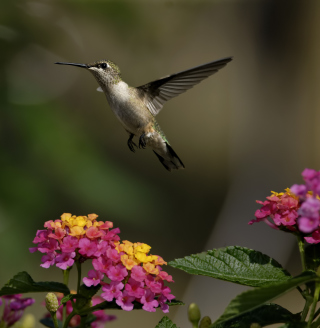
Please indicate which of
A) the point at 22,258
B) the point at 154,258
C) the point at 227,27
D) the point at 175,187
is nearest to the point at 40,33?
the point at 22,258

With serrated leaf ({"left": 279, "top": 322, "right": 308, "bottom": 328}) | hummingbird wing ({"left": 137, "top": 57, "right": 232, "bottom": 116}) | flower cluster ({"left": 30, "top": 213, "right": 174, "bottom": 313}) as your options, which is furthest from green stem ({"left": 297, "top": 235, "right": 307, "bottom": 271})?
hummingbird wing ({"left": 137, "top": 57, "right": 232, "bottom": 116})

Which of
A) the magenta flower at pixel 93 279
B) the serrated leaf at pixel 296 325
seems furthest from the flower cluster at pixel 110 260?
the serrated leaf at pixel 296 325

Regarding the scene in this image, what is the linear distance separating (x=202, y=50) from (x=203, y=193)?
1.47 m

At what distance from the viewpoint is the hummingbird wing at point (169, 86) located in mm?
1896

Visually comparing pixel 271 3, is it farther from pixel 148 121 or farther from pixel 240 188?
pixel 148 121

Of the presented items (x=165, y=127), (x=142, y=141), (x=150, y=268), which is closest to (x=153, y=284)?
(x=150, y=268)

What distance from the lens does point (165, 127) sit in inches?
237

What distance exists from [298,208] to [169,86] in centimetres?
102

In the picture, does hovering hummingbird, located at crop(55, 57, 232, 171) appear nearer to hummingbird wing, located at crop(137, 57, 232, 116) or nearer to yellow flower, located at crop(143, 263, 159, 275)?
hummingbird wing, located at crop(137, 57, 232, 116)

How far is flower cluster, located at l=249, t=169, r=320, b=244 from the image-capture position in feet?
2.94

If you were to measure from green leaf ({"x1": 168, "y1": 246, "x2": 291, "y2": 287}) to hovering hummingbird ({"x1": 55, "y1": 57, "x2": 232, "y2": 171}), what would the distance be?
87cm

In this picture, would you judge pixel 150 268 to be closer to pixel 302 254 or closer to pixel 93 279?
pixel 93 279

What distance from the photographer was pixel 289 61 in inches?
220

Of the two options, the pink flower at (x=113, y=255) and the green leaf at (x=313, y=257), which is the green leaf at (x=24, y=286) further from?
the green leaf at (x=313, y=257)
